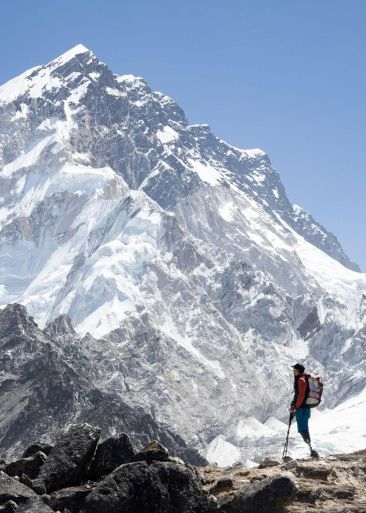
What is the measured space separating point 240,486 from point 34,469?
226 inches

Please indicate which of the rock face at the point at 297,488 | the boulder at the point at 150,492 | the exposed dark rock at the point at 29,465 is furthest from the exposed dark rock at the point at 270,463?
the exposed dark rock at the point at 29,465

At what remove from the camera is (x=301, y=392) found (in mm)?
33219

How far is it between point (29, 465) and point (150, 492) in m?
5.17

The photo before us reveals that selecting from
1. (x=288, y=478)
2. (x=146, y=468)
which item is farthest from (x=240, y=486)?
(x=146, y=468)

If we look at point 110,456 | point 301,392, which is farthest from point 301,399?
point 110,456

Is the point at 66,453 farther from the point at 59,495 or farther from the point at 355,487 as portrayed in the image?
the point at 355,487

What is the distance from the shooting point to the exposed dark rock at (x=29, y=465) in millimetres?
29500

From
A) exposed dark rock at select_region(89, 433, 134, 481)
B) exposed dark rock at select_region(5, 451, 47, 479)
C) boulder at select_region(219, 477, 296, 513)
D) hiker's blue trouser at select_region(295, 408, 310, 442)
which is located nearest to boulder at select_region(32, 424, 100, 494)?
exposed dark rock at select_region(89, 433, 134, 481)

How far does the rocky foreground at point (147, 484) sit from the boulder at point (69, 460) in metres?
0.03

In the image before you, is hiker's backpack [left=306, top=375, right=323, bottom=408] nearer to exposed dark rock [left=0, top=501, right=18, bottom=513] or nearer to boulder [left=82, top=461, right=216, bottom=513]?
boulder [left=82, top=461, right=216, bottom=513]

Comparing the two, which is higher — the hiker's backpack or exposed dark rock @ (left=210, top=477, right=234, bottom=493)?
the hiker's backpack

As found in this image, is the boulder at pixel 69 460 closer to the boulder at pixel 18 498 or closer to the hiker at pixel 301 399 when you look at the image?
the boulder at pixel 18 498

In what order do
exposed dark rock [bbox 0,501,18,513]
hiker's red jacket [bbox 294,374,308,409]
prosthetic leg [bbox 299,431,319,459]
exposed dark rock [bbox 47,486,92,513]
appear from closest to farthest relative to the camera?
exposed dark rock [bbox 0,501,18,513]
exposed dark rock [bbox 47,486,92,513]
hiker's red jacket [bbox 294,374,308,409]
prosthetic leg [bbox 299,431,319,459]

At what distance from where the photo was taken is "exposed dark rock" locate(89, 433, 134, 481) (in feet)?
94.0
